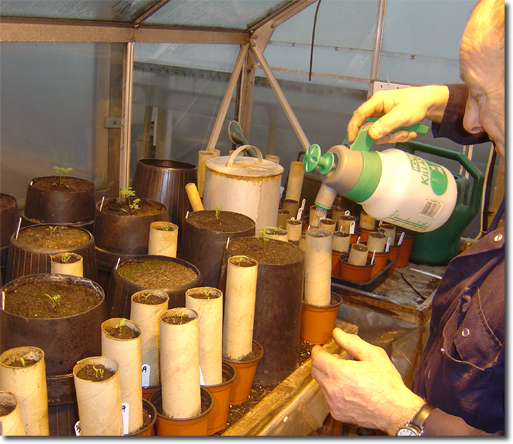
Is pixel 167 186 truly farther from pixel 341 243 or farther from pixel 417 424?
pixel 417 424

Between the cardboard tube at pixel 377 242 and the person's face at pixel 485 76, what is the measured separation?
1181 millimetres

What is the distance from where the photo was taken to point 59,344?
3.01 ft

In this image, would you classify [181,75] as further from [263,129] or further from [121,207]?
[121,207]

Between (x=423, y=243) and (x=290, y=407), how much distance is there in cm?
142

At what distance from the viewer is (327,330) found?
1.49 metres

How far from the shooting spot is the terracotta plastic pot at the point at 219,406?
1065 millimetres

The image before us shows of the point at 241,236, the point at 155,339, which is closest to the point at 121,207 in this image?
the point at 241,236

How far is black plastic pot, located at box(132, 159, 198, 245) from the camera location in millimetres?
1760

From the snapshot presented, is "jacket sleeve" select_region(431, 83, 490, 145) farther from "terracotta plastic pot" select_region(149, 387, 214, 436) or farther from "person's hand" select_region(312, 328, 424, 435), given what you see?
"terracotta plastic pot" select_region(149, 387, 214, 436)

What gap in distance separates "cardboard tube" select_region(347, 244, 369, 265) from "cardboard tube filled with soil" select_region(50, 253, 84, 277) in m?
1.13

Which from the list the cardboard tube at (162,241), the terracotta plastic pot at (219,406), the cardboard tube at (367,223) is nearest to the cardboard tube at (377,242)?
the cardboard tube at (367,223)

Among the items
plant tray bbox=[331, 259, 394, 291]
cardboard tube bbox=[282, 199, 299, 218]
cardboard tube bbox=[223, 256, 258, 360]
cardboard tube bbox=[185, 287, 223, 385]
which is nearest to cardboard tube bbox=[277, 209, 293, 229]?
cardboard tube bbox=[282, 199, 299, 218]

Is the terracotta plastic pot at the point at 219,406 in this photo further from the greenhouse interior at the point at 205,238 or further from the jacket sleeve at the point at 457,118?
the jacket sleeve at the point at 457,118

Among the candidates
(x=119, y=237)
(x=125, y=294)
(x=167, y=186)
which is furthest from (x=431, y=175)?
(x=167, y=186)
